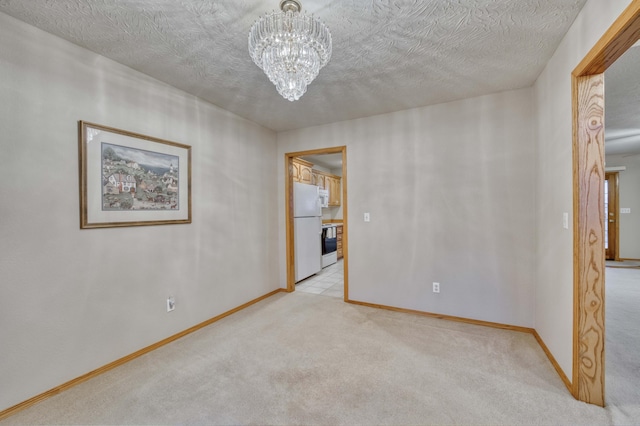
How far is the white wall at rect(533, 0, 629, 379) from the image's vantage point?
159cm

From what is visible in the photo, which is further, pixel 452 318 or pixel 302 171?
pixel 302 171

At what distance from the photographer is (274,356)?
7.27 ft

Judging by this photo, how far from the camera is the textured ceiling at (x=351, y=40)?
155 cm

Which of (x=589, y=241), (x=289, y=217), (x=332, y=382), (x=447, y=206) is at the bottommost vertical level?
(x=332, y=382)

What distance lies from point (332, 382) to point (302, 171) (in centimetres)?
362

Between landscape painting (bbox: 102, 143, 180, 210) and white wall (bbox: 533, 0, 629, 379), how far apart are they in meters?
3.12

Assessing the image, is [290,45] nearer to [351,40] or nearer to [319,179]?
[351,40]

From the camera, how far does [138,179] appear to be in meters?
2.26

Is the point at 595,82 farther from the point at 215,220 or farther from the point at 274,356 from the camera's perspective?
the point at 215,220

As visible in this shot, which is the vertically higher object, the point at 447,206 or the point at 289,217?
the point at 447,206

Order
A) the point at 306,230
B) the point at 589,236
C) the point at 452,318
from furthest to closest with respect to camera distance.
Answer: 1. the point at 306,230
2. the point at 452,318
3. the point at 589,236

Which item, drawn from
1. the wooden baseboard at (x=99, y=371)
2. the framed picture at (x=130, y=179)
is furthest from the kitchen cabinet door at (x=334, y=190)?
the framed picture at (x=130, y=179)

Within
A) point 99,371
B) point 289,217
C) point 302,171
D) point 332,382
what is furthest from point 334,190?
point 99,371

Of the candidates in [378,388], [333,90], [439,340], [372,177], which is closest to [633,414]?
[439,340]
